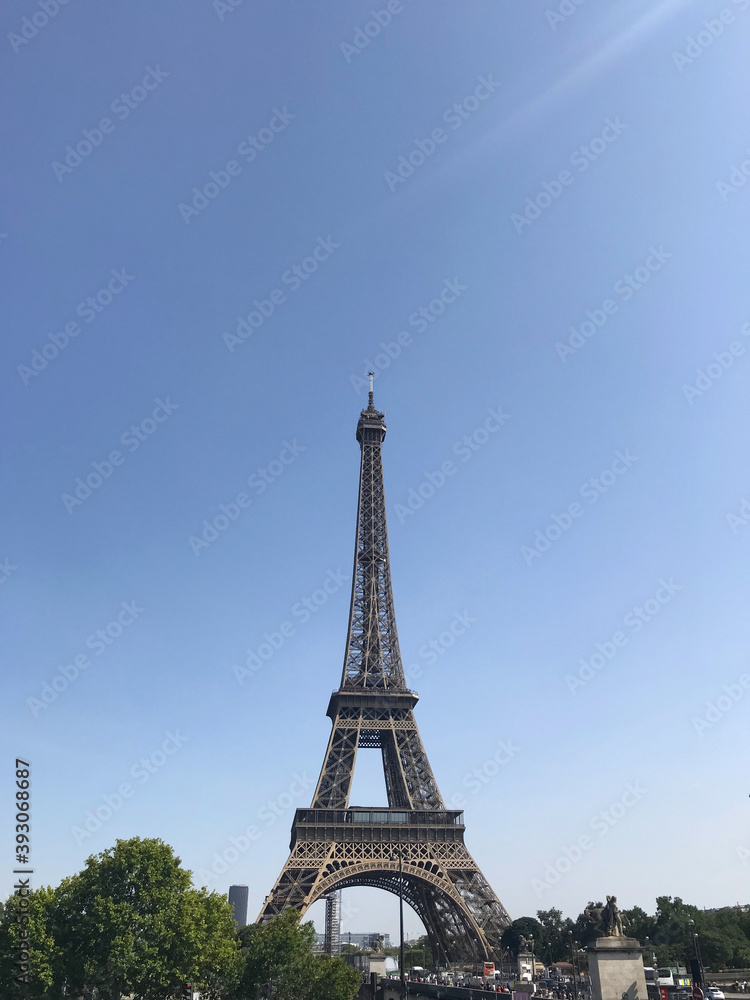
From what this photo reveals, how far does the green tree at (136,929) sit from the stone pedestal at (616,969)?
2605cm

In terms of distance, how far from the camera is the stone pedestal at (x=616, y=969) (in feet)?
102

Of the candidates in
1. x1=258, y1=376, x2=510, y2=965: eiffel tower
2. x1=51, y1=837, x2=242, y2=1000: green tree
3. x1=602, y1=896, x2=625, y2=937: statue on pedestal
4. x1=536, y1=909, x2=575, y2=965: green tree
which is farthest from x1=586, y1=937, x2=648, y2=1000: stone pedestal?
x1=536, y1=909, x2=575, y2=965: green tree

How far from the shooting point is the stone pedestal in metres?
31.0

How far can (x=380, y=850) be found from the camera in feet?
259

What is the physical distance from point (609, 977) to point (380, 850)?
170ft

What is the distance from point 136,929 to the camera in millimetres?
→ 45656

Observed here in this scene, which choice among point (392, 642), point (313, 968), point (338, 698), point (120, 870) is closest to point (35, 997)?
point (120, 870)

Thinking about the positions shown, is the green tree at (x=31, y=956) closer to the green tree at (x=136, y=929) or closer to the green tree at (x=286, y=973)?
the green tree at (x=136, y=929)

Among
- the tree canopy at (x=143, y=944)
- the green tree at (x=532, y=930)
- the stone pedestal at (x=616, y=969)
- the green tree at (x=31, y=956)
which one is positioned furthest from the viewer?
the green tree at (x=532, y=930)

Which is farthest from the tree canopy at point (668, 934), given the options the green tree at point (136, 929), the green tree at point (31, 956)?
the green tree at point (31, 956)

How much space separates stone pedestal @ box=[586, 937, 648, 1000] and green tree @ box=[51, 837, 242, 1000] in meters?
26.0

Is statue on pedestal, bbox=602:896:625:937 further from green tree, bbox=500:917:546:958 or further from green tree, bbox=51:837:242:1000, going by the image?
green tree, bbox=500:917:546:958

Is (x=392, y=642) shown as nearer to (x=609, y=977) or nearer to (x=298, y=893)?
(x=298, y=893)

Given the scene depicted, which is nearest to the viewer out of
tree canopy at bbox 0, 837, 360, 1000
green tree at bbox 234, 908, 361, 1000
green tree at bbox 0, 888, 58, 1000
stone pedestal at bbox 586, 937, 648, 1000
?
stone pedestal at bbox 586, 937, 648, 1000
